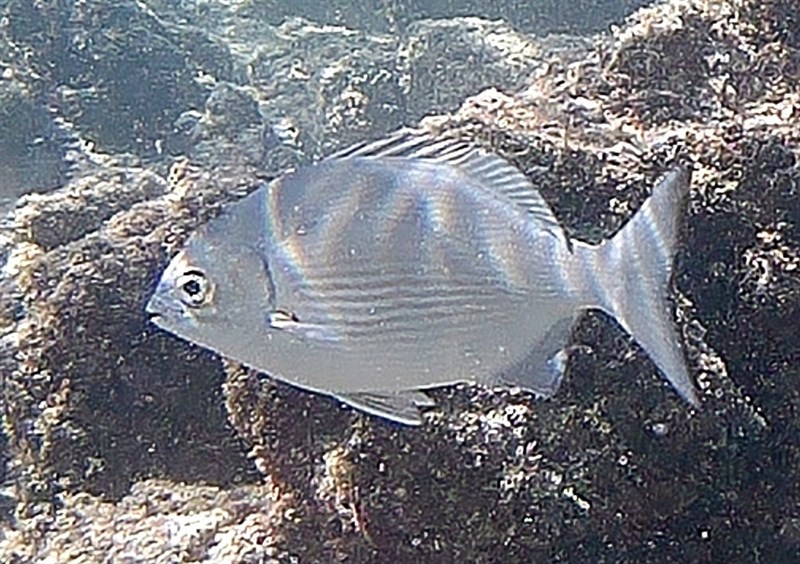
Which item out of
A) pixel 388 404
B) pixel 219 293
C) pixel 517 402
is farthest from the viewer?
pixel 517 402

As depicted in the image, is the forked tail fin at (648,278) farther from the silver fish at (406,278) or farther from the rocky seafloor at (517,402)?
the rocky seafloor at (517,402)

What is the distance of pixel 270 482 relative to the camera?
10.6 feet

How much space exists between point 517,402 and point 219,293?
1267 mm

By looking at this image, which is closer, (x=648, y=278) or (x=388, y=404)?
(x=648, y=278)

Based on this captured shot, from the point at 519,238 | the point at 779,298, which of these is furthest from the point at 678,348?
the point at 779,298

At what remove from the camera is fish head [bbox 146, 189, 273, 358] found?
1.83 metres

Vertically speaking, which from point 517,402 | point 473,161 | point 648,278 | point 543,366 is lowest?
point 517,402

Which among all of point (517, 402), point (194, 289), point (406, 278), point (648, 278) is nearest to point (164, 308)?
point (194, 289)

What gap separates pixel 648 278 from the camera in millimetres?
1876

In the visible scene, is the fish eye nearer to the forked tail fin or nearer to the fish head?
the fish head

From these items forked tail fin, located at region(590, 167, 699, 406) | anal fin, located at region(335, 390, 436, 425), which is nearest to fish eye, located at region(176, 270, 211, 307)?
anal fin, located at region(335, 390, 436, 425)

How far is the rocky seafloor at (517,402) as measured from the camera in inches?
113

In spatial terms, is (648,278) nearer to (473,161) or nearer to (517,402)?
(473,161)

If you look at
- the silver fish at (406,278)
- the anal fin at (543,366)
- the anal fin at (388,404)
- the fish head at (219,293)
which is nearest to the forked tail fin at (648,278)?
the silver fish at (406,278)
